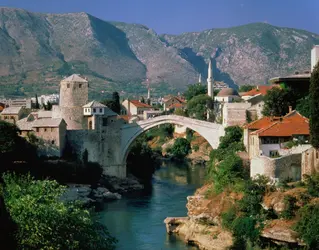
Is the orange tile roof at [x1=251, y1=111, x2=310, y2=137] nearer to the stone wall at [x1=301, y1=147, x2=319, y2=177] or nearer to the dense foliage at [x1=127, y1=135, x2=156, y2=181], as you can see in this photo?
the stone wall at [x1=301, y1=147, x2=319, y2=177]

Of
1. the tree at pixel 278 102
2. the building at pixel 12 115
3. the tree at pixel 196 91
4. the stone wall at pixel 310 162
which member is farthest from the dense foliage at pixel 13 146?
the tree at pixel 196 91

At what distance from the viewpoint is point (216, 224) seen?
32.7m

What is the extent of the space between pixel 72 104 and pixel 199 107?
733 inches

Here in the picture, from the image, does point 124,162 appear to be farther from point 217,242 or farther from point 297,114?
point 217,242

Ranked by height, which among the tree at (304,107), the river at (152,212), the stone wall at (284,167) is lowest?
the river at (152,212)

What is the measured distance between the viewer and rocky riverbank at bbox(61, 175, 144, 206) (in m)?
43.7

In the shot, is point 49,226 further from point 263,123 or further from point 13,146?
point 13,146

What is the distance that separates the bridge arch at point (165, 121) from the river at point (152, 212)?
2940 millimetres

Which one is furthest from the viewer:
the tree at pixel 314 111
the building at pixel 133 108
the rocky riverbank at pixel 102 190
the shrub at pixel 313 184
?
the building at pixel 133 108

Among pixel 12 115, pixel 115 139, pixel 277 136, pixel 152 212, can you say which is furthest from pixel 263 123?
pixel 12 115

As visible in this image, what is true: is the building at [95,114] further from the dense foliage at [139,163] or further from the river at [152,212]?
the dense foliage at [139,163]

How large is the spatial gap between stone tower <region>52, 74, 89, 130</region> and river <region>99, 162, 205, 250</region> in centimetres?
664

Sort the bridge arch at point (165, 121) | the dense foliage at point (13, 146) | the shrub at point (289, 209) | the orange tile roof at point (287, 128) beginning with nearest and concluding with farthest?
1. the shrub at point (289, 209)
2. the orange tile roof at point (287, 128)
3. the dense foliage at point (13, 146)
4. the bridge arch at point (165, 121)

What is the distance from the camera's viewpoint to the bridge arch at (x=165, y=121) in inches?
2014
